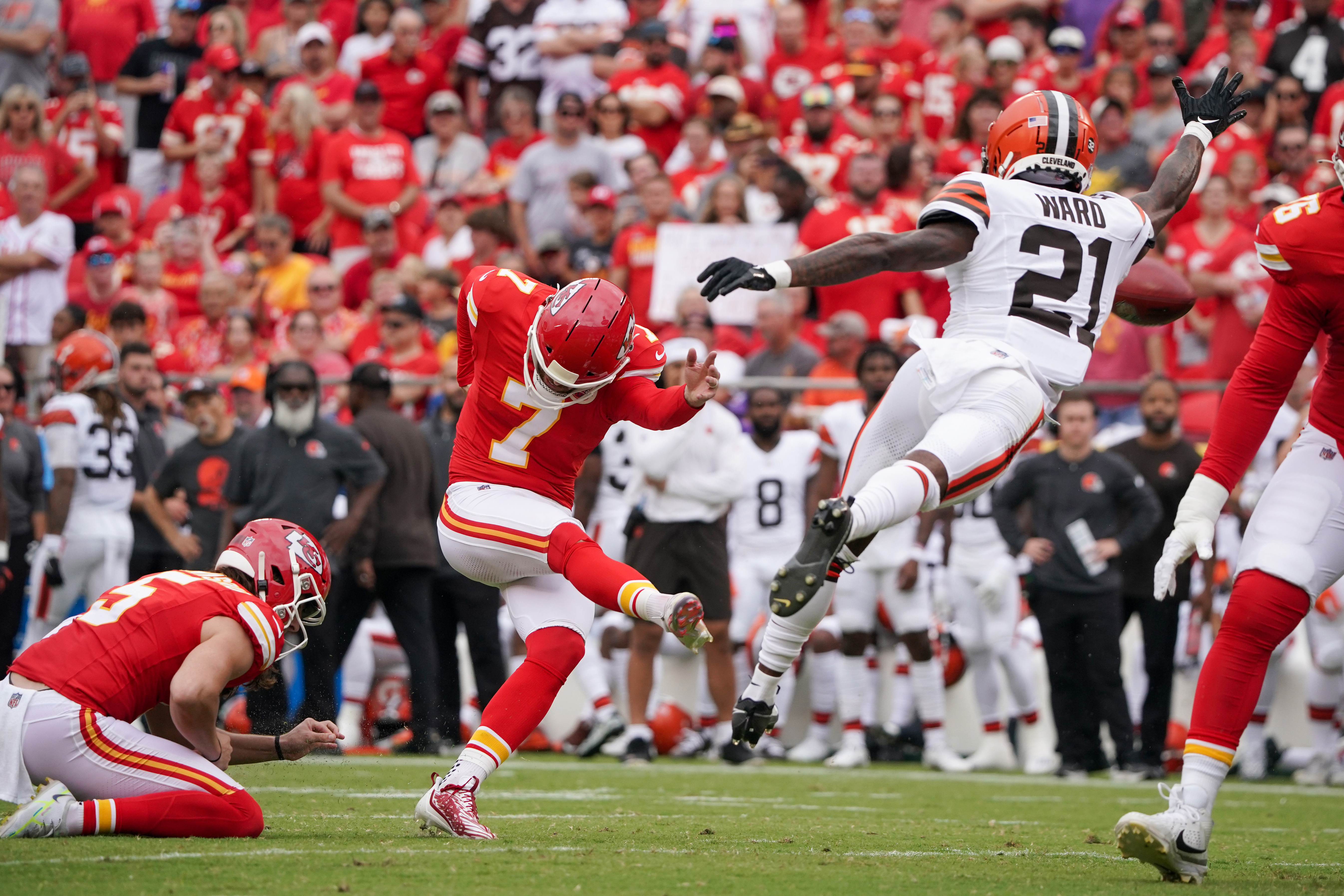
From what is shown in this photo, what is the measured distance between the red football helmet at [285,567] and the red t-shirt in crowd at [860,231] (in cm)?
682

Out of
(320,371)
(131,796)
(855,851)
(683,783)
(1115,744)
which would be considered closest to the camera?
(131,796)

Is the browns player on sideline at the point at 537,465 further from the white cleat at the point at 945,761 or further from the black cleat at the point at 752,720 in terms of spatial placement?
the white cleat at the point at 945,761

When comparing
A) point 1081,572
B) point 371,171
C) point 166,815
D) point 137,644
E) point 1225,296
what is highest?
point 371,171

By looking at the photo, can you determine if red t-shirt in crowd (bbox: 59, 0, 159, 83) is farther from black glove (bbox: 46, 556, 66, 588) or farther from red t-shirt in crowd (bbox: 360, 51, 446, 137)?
black glove (bbox: 46, 556, 66, 588)

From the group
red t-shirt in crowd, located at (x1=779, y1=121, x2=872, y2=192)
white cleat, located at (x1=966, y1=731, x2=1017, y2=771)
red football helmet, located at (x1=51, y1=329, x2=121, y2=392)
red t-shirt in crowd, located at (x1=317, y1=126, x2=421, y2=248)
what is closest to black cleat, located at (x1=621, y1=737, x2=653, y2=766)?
white cleat, located at (x1=966, y1=731, x2=1017, y2=771)

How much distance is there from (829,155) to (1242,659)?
883 centimetres

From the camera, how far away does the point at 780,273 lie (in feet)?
15.6

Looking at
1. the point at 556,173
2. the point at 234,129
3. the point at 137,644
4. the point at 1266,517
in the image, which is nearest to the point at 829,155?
the point at 556,173

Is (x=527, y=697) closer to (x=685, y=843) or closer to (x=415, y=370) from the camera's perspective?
(x=685, y=843)

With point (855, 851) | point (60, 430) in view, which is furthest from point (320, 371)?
point (855, 851)

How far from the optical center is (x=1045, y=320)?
5184 millimetres

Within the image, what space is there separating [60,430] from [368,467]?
6.20 ft

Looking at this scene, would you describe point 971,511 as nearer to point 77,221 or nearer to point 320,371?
point 320,371

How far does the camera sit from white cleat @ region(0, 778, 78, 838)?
446 cm
